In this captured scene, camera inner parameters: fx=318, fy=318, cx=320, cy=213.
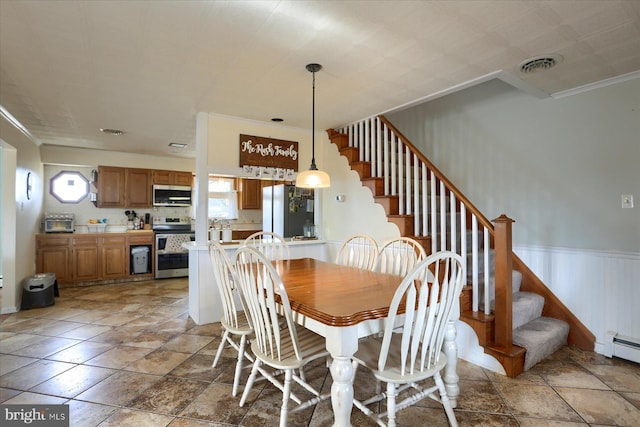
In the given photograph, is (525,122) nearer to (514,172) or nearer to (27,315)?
(514,172)

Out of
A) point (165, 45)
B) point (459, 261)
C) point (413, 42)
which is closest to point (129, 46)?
point (165, 45)

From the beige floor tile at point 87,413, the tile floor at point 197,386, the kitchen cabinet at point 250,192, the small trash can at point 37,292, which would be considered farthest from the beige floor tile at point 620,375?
the small trash can at point 37,292

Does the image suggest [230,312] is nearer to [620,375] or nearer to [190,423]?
[190,423]

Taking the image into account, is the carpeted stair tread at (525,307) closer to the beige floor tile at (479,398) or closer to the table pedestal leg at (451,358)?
the beige floor tile at (479,398)

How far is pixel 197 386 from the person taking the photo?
7.25 ft

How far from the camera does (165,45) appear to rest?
2150 mm

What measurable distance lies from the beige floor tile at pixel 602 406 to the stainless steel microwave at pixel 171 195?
241 inches

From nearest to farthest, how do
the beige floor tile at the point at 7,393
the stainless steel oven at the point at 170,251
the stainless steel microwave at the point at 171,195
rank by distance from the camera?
the beige floor tile at the point at 7,393
the stainless steel oven at the point at 170,251
the stainless steel microwave at the point at 171,195

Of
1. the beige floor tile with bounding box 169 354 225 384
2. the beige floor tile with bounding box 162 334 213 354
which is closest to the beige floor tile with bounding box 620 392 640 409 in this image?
the beige floor tile with bounding box 169 354 225 384

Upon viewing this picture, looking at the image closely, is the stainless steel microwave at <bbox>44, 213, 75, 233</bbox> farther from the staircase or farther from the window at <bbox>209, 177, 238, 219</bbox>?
the staircase

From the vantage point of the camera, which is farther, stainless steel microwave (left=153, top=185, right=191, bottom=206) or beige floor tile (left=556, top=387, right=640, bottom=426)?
stainless steel microwave (left=153, top=185, right=191, bottom=206)

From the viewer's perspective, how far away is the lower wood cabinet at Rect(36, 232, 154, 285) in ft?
16.5

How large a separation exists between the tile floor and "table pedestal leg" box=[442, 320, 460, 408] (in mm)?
111

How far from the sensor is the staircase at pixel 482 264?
2.38 metres
